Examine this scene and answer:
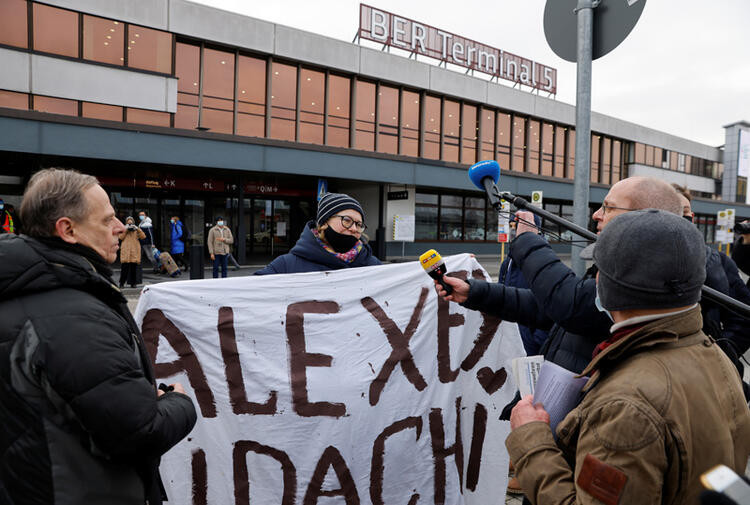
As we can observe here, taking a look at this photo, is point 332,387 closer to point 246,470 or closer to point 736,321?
point 246,470

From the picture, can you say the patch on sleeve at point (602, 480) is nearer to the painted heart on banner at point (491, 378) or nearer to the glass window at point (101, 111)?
the painted heart on banner at point (491, 378)

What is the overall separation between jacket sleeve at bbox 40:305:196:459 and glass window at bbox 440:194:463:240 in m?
22.1

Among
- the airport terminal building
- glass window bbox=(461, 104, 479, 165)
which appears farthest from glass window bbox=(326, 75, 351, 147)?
glass window bbox=(461, 104, 479, 165)

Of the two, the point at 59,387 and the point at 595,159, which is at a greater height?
the point at 595,159

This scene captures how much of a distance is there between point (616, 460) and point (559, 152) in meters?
28.5

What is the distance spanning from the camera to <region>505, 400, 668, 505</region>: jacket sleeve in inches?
38.1

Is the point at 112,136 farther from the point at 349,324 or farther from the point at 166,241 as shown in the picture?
the point at 349,324

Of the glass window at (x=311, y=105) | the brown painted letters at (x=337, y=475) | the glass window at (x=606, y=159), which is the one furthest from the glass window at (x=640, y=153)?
the brown painted letters at (x=337, y=475)

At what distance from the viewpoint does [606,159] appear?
28875 mm

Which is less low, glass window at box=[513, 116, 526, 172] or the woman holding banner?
glass window at box=[513, 116, 526, 172]

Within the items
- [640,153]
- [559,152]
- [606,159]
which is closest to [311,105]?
[559,152]

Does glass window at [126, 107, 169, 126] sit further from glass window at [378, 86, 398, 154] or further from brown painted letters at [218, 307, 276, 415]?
brown painted letters at [218, 307, 276, 415]

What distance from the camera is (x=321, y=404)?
2547 millimetres

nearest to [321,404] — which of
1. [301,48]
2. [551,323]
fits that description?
[551,323]
